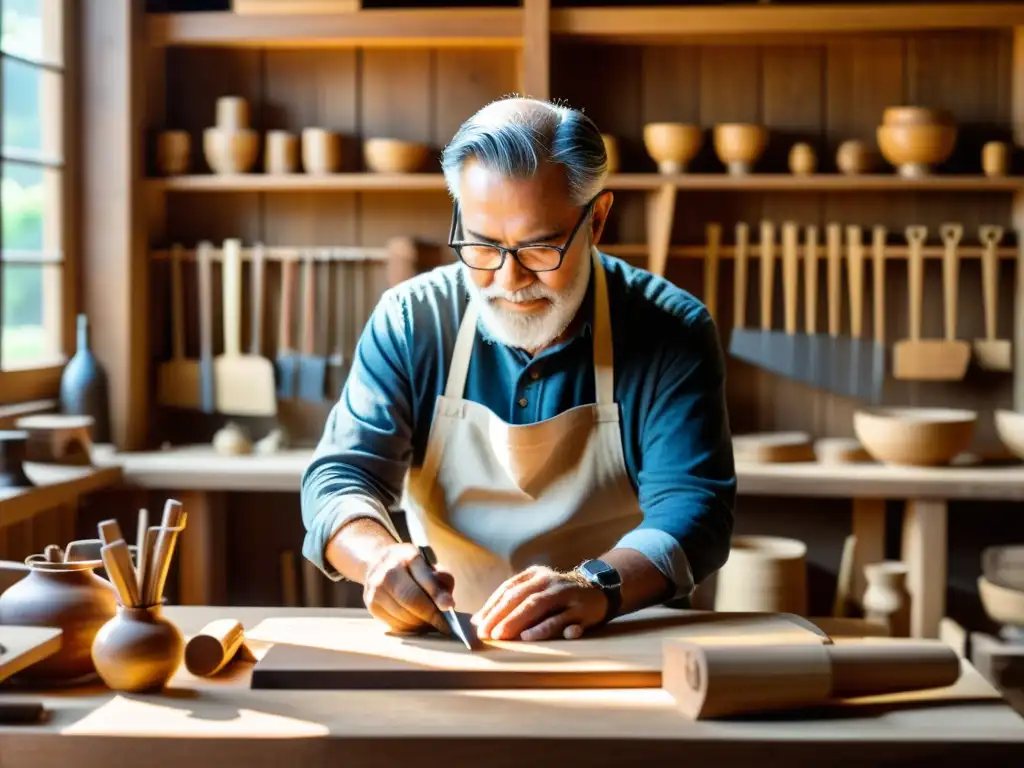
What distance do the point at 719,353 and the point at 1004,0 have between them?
227cm

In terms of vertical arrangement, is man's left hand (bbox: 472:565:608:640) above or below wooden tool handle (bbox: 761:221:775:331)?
below

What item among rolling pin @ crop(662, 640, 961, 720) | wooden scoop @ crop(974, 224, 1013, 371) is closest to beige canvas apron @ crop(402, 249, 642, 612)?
rolling pin @ crop(662, 640, 961, 720)

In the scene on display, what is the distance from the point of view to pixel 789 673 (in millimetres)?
1495

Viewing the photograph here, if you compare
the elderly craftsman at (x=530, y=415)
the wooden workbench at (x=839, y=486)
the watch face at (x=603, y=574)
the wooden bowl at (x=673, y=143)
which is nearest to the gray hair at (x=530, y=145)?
the elderly craftsman at (x=530, y=415)

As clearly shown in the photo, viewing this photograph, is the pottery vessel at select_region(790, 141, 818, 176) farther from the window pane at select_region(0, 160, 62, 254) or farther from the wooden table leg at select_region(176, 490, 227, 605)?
the window pane at select_region(0, 160, 62, 254)

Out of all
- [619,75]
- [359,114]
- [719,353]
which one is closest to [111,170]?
[359,114]

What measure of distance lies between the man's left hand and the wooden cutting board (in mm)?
23

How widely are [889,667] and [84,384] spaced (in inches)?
116

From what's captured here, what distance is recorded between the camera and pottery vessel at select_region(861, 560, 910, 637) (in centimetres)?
364

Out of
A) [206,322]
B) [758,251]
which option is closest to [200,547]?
[206,322]

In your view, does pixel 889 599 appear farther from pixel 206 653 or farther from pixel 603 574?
pixel 206 653

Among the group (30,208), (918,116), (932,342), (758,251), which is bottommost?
(932,342)

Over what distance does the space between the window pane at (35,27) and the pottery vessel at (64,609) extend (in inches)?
100

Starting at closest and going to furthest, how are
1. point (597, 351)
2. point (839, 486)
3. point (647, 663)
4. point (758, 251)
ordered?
1. point (647, 663)
2. point (597, 351)
3. point (839, 486)
4. point (758, 251)
